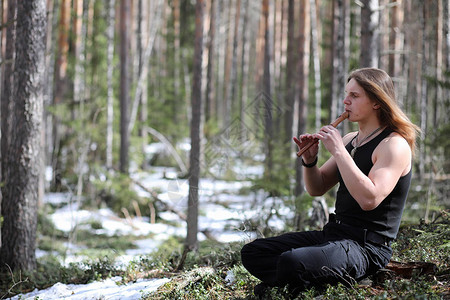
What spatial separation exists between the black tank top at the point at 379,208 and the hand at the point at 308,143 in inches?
11.7

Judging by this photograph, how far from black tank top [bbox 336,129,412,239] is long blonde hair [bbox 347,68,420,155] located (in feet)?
0.24

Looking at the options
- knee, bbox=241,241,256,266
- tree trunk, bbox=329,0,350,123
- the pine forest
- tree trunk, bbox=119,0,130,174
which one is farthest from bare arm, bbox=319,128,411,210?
tree trunk, bbox=119,0,130,174

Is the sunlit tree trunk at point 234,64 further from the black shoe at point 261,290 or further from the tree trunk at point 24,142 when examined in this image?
the black shoe at point 261,290

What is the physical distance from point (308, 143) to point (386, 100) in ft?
1.84

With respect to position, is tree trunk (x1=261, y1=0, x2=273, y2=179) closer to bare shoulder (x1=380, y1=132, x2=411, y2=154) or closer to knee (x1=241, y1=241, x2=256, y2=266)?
knee (x1=241, y1=241, x2=256, y2=266)

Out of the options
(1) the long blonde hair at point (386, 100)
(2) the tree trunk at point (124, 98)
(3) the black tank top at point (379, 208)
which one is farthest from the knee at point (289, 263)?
(2) the tree trunk at point (124, 98)

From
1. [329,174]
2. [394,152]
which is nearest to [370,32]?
[329,174]

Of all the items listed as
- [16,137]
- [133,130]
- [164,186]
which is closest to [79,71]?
[133,130]

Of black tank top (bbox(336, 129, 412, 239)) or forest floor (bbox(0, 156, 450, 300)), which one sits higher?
black tank top (bbox(336, 129, 412, 239))

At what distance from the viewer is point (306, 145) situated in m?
2.95

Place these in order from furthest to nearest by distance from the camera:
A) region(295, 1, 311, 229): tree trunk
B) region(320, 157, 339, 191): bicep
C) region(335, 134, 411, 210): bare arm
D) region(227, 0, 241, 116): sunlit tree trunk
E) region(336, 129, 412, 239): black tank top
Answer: region(227, 0, 241, 116): sunlit tree trunk
region(295, 1, 311, 229): tree trunk
region(320, 157, 339, 191): bicep
region(336, 129, 412, 239): black tank top
region(335, 134, 411, 210): bare arm

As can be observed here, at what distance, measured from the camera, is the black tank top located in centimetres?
273

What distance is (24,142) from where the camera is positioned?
5.35 meters

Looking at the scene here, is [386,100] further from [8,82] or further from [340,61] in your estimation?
[340,61]
